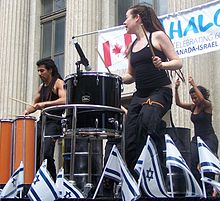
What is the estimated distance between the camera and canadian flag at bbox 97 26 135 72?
34.0 ft

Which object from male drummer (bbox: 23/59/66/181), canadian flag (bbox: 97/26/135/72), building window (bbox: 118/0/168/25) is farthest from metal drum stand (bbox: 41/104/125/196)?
building window (bbox: 118/0/168/25)

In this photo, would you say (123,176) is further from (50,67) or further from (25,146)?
(50,67)

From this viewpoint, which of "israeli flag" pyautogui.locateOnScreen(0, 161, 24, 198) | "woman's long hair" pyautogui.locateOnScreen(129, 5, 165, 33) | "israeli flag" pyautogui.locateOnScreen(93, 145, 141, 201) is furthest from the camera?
"woman's long hair" pyautogui.locateOnScreen(129, 5, 165, 33)

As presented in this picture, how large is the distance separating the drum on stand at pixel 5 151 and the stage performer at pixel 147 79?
1.35 m

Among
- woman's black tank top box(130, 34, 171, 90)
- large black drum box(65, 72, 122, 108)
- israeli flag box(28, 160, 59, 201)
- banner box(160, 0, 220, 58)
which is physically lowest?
israeli flag box(28, 160, 59, 201)

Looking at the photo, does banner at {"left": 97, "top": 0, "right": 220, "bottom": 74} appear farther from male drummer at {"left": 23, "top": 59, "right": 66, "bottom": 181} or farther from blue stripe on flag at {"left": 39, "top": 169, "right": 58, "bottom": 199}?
blue stripe on flag at {"left": 39, "top": 169, "right": 58, "bottom": 199}

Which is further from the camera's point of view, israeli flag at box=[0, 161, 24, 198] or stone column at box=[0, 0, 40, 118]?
stone column at box=[0, 0, 40, 118]

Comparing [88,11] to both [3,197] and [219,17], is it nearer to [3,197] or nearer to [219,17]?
[219,17]

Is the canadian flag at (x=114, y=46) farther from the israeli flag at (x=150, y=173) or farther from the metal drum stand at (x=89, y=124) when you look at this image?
the israeli flag at (x=150, y=173)

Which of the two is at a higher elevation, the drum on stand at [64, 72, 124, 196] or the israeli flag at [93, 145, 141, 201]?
the drum on stand at [64, 72, 124, 196]

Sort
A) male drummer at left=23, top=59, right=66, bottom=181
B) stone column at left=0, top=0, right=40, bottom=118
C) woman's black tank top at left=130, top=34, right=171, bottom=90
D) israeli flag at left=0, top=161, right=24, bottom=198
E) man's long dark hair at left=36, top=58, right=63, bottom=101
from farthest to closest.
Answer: stone column at left=0, top=0, right=40, bottom=118
man's long dark hair at left=36, top=58, right=63, bottom=101
male drummer at left=23, top=59, right=66, bottom=181
woman's black tank top at left=130, top=34, right=171, bottom=90
israeli flag at left=0, top=161, right=24, bottom=198

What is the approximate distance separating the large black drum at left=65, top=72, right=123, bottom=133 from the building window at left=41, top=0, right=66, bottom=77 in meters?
9.32

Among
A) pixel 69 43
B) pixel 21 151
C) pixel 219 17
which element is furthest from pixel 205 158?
pixel 69 43

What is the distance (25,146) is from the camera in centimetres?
631
